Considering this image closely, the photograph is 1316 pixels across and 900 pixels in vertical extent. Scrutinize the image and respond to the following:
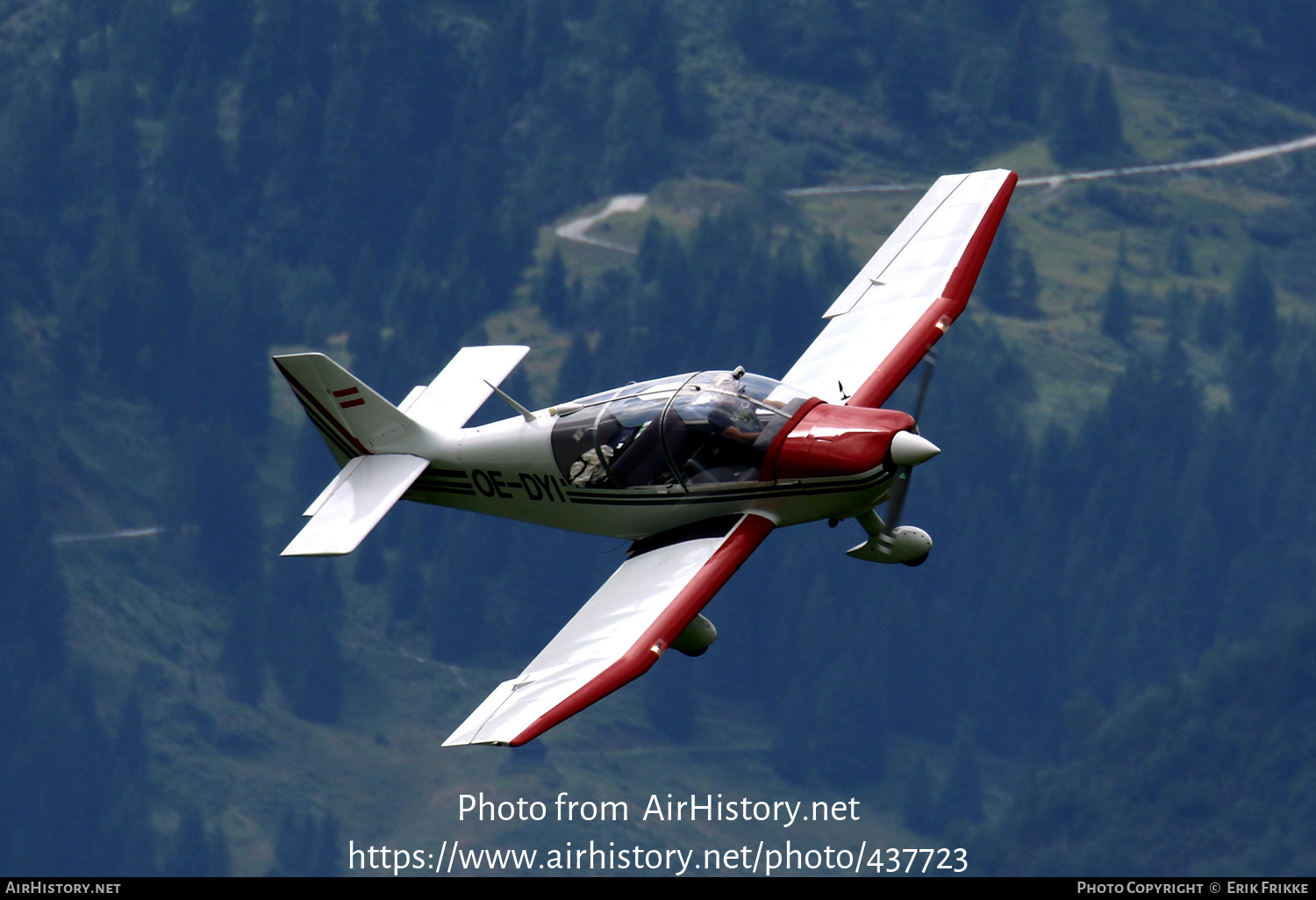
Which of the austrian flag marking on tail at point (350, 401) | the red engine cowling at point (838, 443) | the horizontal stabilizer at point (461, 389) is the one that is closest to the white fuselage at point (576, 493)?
the red engine cowling at point (838, 443)

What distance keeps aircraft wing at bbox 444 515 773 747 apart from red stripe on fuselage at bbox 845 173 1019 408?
5397mm

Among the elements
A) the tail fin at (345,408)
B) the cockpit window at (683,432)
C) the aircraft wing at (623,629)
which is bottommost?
the aircraft wing at (623,629)

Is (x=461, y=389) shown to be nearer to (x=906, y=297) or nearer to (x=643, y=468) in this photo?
(x=643, y=468)

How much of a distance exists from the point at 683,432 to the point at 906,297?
937cm

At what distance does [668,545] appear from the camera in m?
38.4

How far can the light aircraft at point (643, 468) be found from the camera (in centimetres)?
3606

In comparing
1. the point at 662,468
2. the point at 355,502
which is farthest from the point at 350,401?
the point at 662,468

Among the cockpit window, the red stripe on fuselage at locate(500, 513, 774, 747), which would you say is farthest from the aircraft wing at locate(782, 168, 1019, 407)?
the red stripe on fuselage at locate(500, 513, 774, 747)

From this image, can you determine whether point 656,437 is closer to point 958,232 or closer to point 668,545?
point 668,545

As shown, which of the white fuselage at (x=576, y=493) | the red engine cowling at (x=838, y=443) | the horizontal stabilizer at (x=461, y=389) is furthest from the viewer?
the horizontal stabilizer at (x=461, y=389)

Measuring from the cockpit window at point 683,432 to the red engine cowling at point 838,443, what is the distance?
20.1 inches

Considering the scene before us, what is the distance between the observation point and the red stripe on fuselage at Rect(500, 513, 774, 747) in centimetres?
3331

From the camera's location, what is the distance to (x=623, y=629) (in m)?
36.1

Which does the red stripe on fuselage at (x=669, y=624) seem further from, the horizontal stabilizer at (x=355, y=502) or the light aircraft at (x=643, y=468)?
the horizontal stabilizer at (x=355, y=502)
